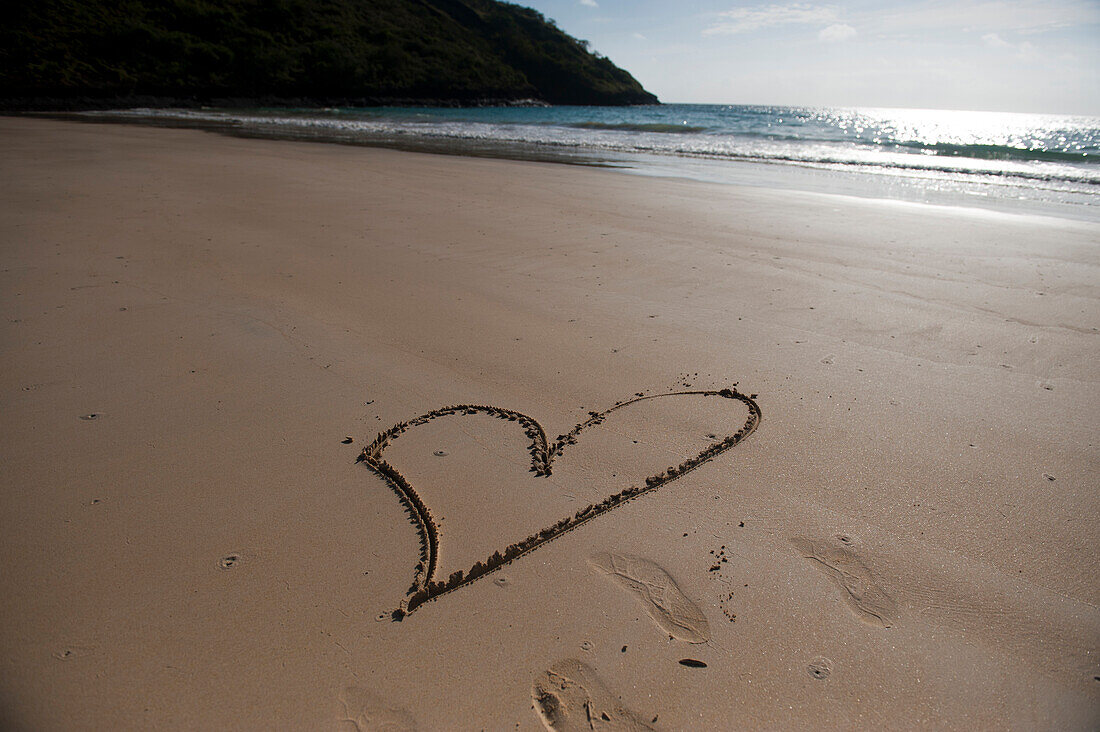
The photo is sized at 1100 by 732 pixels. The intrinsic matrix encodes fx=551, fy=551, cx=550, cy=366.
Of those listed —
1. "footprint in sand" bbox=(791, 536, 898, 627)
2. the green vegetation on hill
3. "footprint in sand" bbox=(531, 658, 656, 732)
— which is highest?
the green vegetation on hill

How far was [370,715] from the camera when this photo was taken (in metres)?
1.17

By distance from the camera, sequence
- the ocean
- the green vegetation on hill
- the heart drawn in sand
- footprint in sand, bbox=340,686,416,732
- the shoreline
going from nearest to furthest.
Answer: footprint in sand, bbox=340,686,416,732
the heart drawn in sand
the shoreline
the ocean
the green vegetation on hill

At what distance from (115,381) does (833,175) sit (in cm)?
1157

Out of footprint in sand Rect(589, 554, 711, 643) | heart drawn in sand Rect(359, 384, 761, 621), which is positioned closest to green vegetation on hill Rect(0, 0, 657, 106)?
heart drawn in sand Rect(359, 384, 761, 621)

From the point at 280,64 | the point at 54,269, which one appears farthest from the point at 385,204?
the point at 280,64

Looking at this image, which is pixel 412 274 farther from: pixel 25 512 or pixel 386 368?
pixel 25 512

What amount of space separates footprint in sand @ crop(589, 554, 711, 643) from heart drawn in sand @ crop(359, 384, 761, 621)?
20cm

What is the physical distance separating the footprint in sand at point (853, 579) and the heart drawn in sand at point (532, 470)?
1.58 ft

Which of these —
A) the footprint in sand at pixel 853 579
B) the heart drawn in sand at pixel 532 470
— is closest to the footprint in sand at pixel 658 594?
the heart drawn in sand at pixel 532 470

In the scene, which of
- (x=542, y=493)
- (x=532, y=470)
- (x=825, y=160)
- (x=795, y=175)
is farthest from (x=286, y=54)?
(x=542, y=493)

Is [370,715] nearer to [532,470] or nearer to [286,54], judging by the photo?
[532,470]

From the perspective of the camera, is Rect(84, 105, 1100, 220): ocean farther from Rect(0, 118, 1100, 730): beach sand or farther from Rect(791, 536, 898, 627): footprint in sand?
Rect(791, 536, 898, 627): footprint in sand

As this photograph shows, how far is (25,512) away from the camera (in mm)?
1699

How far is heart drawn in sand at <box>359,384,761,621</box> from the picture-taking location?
1508 millimetres
